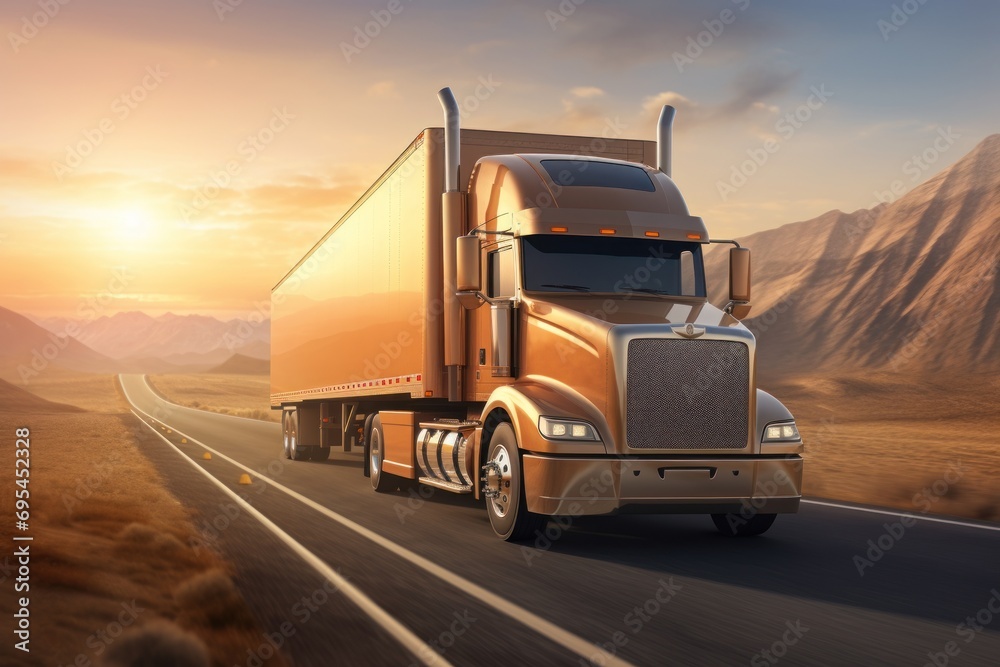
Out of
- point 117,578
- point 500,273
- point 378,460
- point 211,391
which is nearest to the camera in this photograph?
point 117,578

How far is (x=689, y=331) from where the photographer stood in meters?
10.3

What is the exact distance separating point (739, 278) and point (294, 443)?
15631mm

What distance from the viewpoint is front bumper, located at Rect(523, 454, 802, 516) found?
9.93 m

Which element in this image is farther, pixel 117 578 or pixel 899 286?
pixel 899 286

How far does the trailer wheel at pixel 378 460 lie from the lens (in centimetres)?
1648

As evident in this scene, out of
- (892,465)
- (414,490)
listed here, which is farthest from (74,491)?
(892,465)

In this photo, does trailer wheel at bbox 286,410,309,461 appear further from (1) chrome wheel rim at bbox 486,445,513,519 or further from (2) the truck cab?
(1) chrome wheel rim at bbox 486,445,513,519

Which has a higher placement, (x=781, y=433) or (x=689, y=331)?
(x=689, y=331)

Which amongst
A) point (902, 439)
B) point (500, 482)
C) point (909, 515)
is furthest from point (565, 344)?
point (902, 439)

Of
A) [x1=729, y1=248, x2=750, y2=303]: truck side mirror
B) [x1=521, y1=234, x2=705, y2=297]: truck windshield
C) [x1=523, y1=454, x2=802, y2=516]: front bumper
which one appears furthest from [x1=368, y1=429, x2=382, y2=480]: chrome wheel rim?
[x1=729, y1=248, x2=750, y2=303]: truck side mirror

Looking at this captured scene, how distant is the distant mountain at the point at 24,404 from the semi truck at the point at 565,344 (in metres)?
57.7

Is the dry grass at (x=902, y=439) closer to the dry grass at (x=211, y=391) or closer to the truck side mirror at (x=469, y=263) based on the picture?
the truck side mirror at (x=469, y=263)

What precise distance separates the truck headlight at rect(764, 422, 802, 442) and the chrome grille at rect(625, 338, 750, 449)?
11.2 inches

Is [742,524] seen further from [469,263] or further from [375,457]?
[375,457]
